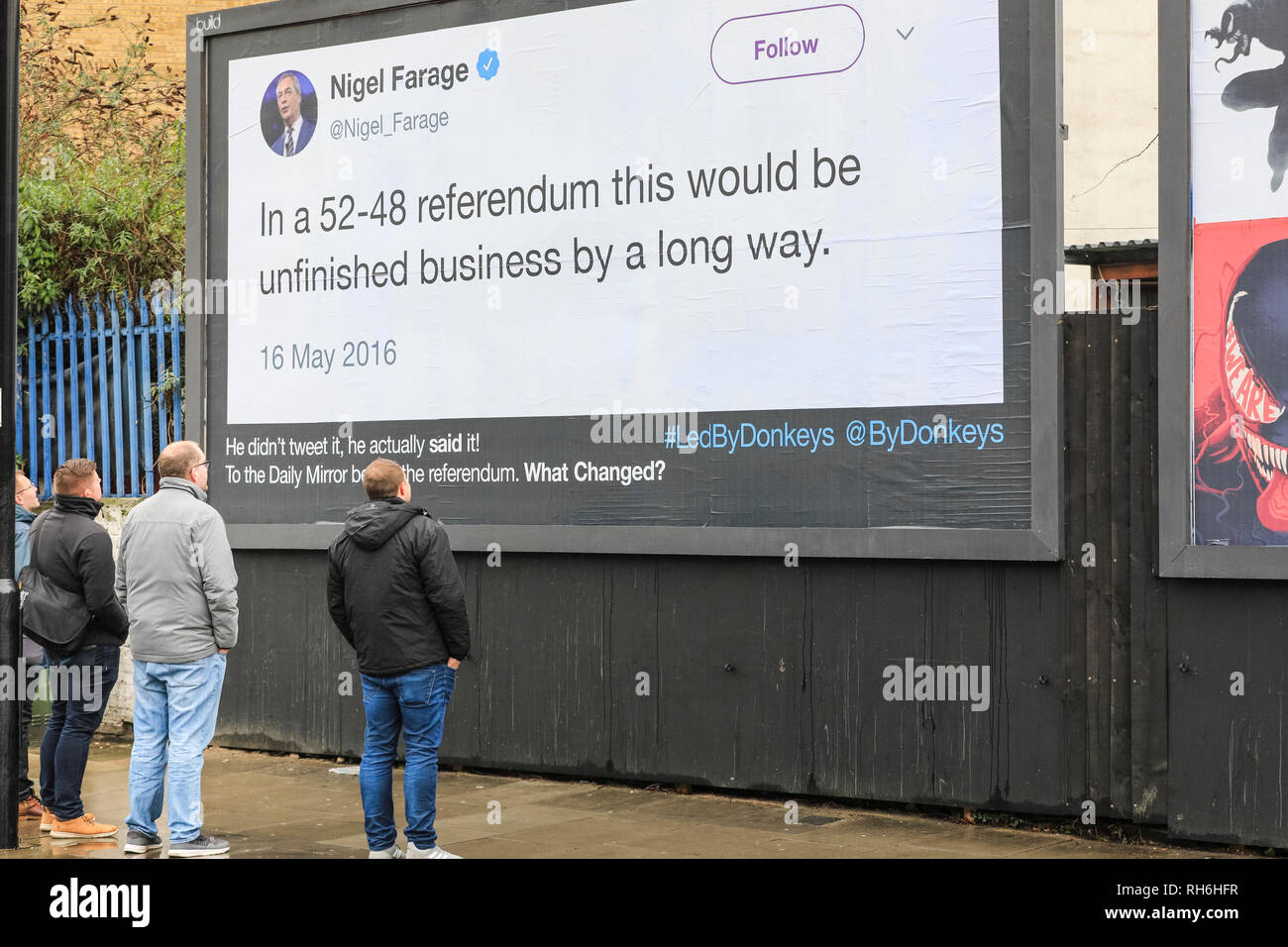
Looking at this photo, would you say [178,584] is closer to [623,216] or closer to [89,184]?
[623,216]

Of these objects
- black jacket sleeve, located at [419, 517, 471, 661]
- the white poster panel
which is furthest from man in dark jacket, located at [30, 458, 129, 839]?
the white poster panel

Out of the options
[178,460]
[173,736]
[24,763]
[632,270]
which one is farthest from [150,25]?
[173,736]

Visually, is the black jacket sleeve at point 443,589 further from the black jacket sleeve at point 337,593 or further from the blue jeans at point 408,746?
the black jacket sleeve at point 337,593

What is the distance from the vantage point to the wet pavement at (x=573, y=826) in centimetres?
755

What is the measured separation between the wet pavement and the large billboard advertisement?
1.72m

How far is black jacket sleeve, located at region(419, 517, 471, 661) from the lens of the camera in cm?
696

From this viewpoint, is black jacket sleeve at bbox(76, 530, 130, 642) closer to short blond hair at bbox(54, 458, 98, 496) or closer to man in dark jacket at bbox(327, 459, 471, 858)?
short blond hair at bbox(54, 458, 98, 496)

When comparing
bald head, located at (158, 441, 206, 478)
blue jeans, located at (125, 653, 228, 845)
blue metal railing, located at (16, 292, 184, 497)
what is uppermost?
blue metal railing, located at (16, 292, 184, 497)

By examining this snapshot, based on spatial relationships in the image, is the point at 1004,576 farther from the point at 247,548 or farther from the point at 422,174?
the point at 247,548

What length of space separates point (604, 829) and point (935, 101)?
13.9 feet

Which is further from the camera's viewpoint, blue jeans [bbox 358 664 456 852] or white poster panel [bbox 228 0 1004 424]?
white poster panel [bbox 228 0 1004 424]

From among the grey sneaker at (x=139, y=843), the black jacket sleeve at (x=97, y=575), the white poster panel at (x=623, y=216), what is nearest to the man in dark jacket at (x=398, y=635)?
the grey sneaker at (x=139, y=843)

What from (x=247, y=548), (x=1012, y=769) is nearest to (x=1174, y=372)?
(x=1012, y=769)

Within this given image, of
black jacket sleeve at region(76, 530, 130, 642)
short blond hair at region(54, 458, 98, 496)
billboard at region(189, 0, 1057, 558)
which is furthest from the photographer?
billboard at region(189, 0, 1057, 558)
